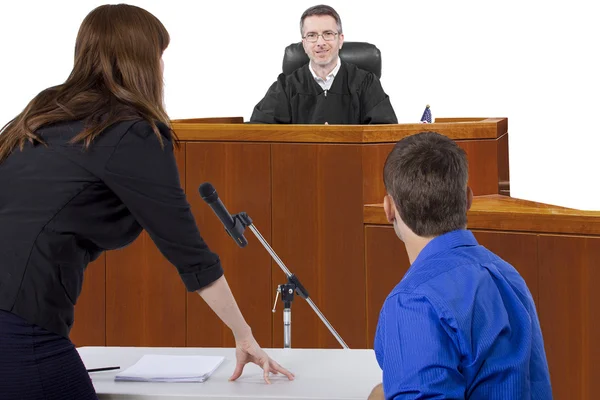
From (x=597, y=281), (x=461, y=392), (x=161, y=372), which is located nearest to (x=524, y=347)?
(x=461, y=392)

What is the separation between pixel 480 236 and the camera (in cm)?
323

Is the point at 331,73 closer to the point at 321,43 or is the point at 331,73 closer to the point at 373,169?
the point at 321,43

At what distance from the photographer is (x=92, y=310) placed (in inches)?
150

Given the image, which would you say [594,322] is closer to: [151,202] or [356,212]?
[356,212]

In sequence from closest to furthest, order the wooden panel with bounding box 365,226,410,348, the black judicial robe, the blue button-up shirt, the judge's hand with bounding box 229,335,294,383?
the blue button-up shirt → the judge's hand with bounding box 229,335,294,383 → the wooden panel with bounding box 365,226,410,348 → the black judicial robe

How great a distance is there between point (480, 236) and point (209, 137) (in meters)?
1.11

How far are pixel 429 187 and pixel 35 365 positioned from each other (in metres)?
0.71

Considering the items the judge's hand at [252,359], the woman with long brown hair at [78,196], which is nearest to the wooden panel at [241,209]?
the judge's hand at [252,359]

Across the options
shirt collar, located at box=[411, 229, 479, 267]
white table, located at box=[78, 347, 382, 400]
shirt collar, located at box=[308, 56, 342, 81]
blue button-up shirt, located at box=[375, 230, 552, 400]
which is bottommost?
white table, located at box=[78, 347, 382, 400]

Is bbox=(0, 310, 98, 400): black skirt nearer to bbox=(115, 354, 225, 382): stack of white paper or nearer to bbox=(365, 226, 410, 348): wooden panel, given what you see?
bbox=(115, 354, 225, 382): stack of white paper

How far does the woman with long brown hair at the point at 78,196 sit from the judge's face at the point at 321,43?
2.76 m

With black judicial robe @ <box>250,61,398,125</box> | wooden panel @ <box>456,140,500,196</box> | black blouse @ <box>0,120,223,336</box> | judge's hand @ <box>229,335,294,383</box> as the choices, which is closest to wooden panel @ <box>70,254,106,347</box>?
black judicial robe @ <box>250,61,398,125</box>

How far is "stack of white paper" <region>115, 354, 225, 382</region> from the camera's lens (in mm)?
1850

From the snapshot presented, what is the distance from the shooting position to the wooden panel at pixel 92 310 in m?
3.80
